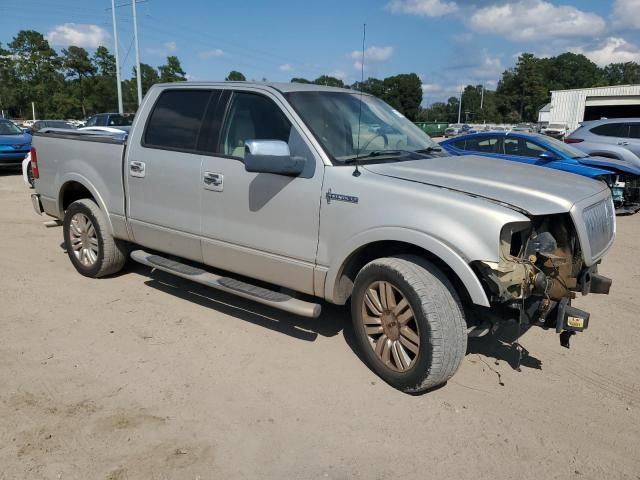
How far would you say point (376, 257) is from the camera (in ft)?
13.0

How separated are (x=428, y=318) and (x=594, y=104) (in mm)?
39656

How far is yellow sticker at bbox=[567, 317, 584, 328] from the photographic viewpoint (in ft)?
11.0

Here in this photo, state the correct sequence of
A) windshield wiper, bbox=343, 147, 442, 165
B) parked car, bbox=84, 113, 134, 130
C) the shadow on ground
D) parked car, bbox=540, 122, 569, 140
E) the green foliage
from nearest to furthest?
windshield wiper, bbox=343, 147, 442, 165 → the shadow on ground → parked car, bbox=540, 122, 569, 140 → parked car, bbox=84, 113, 134, 130 → the green foliage

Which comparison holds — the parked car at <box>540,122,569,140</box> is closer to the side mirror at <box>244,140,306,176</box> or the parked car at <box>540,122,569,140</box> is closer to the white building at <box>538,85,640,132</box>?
the white building at <box>538,85,640,132</box>

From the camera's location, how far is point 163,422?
3.25m

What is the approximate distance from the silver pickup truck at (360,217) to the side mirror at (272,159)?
10mm

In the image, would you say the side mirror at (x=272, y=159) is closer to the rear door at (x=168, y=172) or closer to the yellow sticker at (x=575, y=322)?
the rear door at (x=168, y=172)

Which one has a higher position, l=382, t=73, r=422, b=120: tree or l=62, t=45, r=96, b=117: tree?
l=62, t=45, r=96, b=117: tree

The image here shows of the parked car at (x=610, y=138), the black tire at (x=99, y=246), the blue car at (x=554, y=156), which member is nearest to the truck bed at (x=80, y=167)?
the black tire at (x=99, y=246)

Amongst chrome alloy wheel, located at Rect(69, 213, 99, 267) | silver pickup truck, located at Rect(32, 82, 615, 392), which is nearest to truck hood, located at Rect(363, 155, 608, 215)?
silver pickup truck, located at Rect(32, 82, 615, 392)

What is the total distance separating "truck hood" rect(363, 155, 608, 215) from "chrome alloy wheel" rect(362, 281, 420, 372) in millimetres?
796

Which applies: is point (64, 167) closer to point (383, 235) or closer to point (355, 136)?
point (355, 136)

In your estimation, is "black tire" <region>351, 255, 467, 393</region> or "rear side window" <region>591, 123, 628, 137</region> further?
"rear side window" <region>591, 123, 628, 137</region>

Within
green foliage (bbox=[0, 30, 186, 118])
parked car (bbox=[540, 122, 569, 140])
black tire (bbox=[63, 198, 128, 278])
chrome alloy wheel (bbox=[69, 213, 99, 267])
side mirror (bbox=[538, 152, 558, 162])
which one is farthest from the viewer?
green foliage (bbox=[0, 30, 186, 118])
